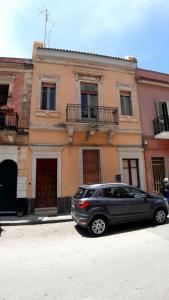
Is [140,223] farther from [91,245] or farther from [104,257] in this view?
[104,257]

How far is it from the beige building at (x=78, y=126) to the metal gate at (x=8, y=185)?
0.85m

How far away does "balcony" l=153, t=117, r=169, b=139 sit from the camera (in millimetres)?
12078

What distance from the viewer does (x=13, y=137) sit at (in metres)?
10.2

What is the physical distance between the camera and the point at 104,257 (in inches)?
187

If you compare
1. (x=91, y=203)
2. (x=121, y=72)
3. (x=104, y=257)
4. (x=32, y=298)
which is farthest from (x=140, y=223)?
(x=121, y=72)

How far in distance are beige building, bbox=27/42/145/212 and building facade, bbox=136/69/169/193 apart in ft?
1.58

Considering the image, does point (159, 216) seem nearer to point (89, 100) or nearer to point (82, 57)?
point (89, 100)

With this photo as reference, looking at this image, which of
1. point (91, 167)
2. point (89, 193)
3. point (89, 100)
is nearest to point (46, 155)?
point (91, 167)

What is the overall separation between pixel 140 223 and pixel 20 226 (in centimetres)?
469

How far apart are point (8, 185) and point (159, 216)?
282 inches

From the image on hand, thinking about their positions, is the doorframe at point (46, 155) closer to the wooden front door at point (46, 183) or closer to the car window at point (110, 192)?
the wooden front door at point (46, 183)

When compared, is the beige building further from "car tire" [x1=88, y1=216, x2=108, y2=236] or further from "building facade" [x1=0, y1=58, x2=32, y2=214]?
"car tire" [x1=88, y1=216, x2=108, y2=236]

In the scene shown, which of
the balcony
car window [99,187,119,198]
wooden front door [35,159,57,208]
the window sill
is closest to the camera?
car window [99,187,119,198]

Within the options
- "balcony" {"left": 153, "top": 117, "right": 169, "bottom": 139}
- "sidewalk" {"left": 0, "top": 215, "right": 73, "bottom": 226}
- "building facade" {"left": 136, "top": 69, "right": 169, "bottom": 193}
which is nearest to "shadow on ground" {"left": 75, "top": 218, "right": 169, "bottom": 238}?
"sidewalk" {"left": 0, "top": 215, "right": 73, "bottom": 226}
